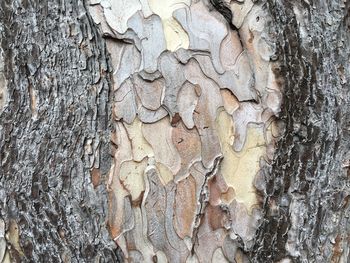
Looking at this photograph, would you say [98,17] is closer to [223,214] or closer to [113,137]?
[113,137]

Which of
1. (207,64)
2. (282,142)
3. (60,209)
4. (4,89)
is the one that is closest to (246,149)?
(282,142)

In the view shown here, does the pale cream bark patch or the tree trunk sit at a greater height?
the pale cream bark patch

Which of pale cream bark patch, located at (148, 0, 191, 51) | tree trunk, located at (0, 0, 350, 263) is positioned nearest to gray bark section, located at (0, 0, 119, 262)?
tree trunk, located at (0, 0, 350, 263)

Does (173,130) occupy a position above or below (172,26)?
below

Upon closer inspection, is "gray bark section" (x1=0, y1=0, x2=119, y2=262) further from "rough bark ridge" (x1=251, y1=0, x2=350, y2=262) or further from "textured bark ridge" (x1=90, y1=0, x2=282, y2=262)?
"rough bark ridge" (x1=251, y1=0, x2=350, y2=262)

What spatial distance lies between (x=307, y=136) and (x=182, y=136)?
225mm

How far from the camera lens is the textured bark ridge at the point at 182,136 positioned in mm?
1177

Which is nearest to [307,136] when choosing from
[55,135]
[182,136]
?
[182,136]

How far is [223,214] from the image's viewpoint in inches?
46.3

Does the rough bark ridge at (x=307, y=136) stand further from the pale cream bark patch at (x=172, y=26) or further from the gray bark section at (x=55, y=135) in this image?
the gray bark section at (x=55, y=135)

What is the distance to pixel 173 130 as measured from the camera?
1.18 m

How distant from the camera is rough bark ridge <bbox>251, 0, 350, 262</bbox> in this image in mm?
1161

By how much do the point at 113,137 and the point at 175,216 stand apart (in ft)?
0.60

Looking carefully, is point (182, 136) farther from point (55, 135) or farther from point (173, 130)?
point (55, 135)
